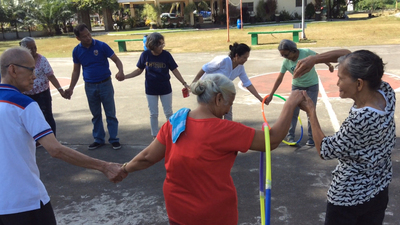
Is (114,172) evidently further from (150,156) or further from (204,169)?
(204,169)

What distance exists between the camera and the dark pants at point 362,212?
281 centimetres

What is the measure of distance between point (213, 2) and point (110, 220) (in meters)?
48.0

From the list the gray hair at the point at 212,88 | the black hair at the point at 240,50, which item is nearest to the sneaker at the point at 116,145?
the black hair at the point at 240,50

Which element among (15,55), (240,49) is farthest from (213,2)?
(15,55)

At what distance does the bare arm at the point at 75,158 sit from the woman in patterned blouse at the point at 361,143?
172cm

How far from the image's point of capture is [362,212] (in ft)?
9.28

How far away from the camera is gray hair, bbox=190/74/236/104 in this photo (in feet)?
8.46

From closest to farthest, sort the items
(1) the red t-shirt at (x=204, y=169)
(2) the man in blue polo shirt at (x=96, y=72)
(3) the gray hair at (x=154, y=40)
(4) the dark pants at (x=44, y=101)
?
(1) the red t-shirt at (x=204, y=169)
(3) the gray hair at (x=154, y=40)
(2) the man in blue polo shirt at (x=96, y=72)
(4) the dark pants at (x=44, y=101)

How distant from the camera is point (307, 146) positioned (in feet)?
21.6

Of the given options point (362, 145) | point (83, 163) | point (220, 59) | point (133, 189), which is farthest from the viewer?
point (220, 59)

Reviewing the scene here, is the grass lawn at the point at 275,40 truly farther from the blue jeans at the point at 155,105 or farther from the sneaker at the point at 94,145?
the sneaker at the point at 94,145

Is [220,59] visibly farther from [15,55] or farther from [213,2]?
[213,2]

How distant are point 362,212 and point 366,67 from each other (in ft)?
3.68

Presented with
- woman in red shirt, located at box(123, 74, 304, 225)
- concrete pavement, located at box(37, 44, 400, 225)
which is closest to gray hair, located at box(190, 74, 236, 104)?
woman in red shirt, located at box(123, 74, 304, 225)
